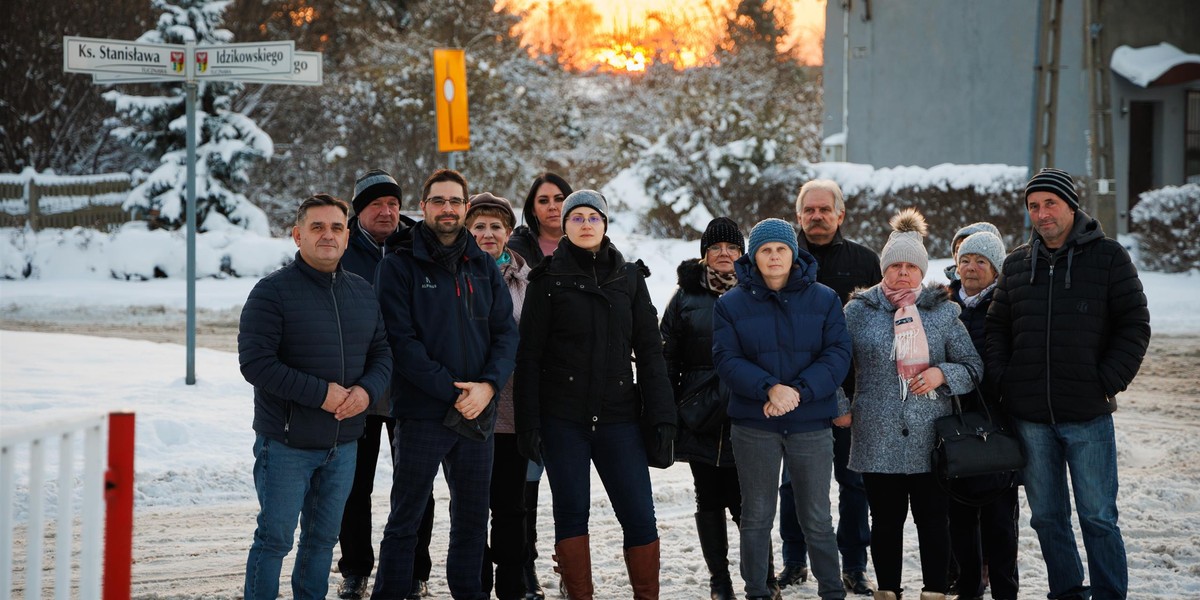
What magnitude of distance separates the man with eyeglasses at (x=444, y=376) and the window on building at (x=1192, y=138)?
23.3 m

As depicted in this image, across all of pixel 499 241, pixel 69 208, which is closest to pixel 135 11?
pixel 69 208

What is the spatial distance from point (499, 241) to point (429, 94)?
22.4m

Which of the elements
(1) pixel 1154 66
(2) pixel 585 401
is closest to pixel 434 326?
(2) pixel 585 401

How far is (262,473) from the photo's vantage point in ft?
15.2

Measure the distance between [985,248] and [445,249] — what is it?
267 centimetres

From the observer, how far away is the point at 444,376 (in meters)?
4.88

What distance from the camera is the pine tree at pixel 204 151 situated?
22.8 m

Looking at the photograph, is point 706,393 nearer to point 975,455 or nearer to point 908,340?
point 908,340

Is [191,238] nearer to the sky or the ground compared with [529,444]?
nearer to the sky

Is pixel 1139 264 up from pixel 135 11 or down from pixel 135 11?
down

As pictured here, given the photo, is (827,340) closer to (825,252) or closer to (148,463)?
(825,252)

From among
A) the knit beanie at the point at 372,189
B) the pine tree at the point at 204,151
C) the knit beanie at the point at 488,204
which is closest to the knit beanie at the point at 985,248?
the knit beanie at the point at 488,204

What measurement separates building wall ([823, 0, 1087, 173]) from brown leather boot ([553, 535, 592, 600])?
2129 cm

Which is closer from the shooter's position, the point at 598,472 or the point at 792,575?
the point at 598,472
